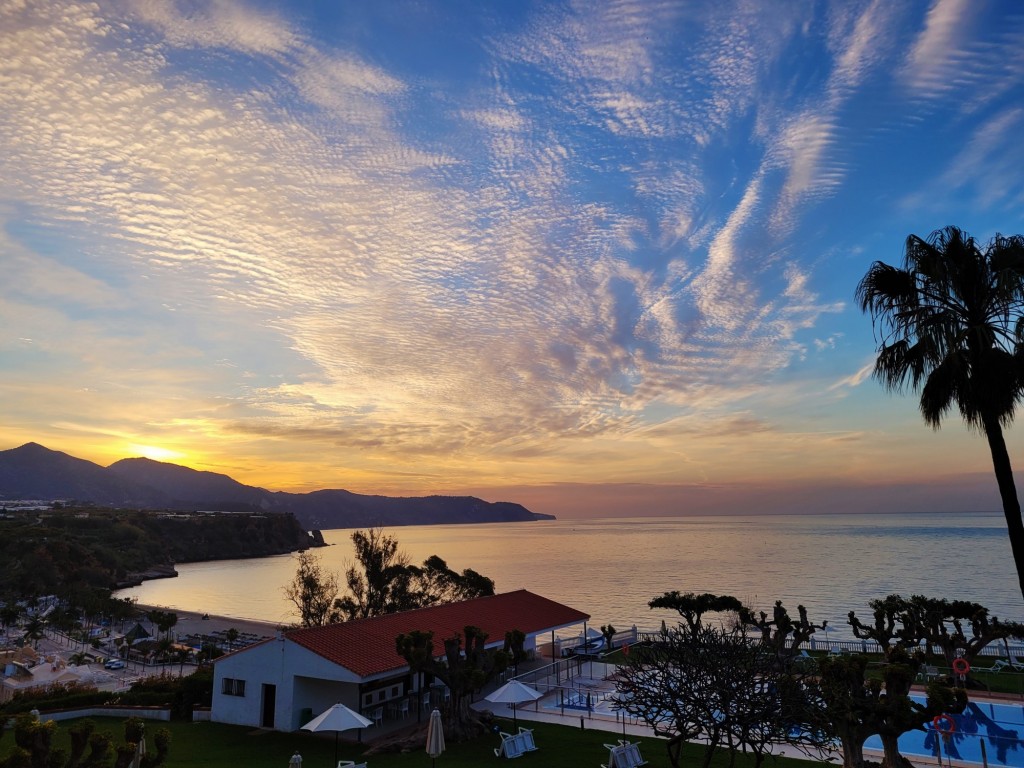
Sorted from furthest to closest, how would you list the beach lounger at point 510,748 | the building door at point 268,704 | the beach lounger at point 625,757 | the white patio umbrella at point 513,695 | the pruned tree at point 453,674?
the building door at point 268,704 → the pruned tree at point 453,674 → the white patio umbrella at point 513,695 → the beach lounger at point 510,748 → the beach lounger at point 625,757

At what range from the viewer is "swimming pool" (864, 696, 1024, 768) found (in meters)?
17.6

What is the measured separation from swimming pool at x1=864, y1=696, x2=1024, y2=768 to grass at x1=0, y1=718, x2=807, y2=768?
4443 millimetres

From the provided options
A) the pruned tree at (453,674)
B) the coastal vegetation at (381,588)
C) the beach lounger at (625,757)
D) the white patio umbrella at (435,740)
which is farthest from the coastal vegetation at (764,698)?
the coastal vegetation at (381,588)

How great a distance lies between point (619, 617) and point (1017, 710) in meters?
42.6

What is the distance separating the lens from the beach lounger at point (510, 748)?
60.2 feet

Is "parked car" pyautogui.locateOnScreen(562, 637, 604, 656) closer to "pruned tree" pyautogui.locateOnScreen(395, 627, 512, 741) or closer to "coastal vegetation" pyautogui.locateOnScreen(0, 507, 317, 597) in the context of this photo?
"pruned tree" pyautogui.locateOnScreen(395, 627, 512, 741)

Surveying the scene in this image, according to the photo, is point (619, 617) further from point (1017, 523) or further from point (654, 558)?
point (654, 558)

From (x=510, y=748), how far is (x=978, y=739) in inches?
534

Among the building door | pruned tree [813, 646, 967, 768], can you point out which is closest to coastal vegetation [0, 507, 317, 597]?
the building door

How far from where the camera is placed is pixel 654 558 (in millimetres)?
136500

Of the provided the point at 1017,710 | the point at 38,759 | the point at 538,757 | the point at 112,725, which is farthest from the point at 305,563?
the point at 1017,710

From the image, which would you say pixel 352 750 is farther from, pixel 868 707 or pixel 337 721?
pixel 868 707

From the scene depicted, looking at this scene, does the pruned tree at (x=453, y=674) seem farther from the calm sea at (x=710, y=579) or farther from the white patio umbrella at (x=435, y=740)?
the calm sea at (x=710, y=579)

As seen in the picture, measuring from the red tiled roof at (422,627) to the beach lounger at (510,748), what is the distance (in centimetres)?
527
